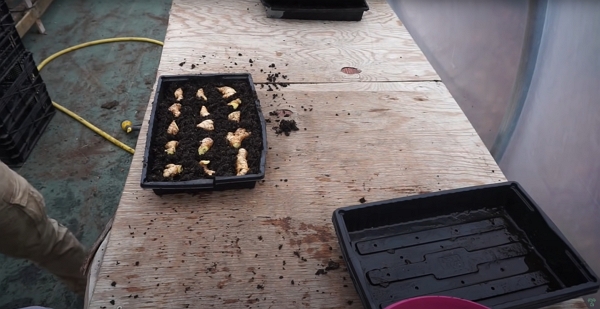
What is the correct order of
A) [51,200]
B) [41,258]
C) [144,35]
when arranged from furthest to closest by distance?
[144,35] → [51,200] → [41,258]

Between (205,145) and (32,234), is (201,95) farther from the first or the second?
(32,234)

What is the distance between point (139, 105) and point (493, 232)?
1792mm

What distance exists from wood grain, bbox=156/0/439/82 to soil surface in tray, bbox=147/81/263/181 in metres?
0.15

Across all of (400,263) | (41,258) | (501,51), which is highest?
(400,263)

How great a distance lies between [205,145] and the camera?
0.86m

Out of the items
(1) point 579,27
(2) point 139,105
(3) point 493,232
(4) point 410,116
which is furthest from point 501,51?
(2) point 139,105

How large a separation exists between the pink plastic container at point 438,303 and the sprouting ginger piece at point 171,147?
567mm

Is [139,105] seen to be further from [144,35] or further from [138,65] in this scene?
[144,35]

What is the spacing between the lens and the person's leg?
3.17 ft

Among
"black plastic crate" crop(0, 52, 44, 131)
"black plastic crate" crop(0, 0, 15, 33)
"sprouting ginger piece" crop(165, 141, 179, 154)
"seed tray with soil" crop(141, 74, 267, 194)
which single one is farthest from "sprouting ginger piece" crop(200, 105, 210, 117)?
"black plastic crate" crop(0, 0, 15, 33)

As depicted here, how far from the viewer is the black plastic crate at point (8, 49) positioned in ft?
5.22

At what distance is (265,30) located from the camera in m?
1.34

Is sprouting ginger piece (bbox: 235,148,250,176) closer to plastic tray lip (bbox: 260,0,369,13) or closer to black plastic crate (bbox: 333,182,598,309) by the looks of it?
black plastic crate (bbox: 333,182,598,309)

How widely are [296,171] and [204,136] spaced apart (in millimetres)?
233
